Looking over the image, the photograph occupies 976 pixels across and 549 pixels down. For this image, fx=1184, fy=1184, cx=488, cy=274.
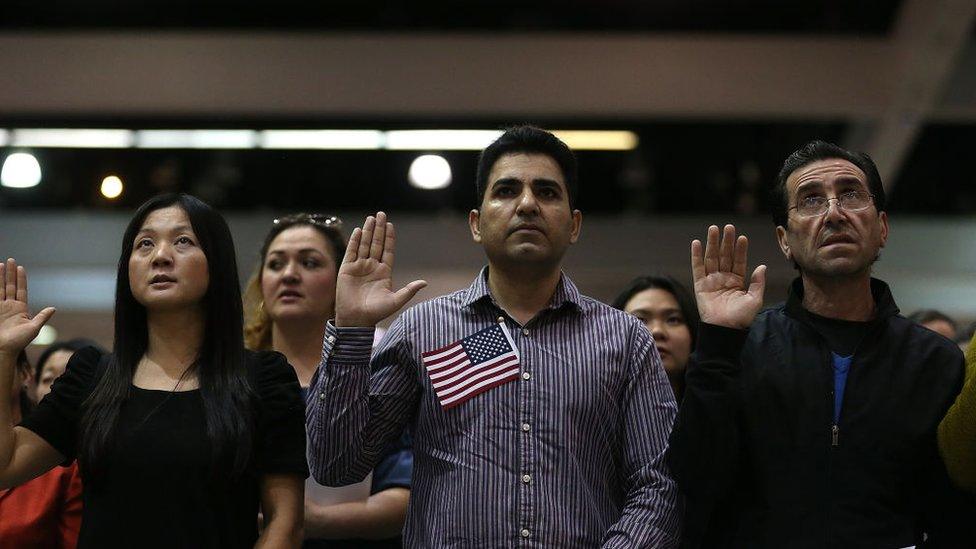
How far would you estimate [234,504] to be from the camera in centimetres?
281

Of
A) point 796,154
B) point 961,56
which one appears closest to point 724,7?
point 961,56

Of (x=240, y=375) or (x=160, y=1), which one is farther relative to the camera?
(x=160, y=1)

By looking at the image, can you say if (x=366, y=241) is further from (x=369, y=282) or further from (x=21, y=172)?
(x=21, y=172)

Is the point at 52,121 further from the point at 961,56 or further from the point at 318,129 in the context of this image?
the point at 961,56

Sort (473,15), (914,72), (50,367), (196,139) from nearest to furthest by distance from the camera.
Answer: (50,367)
(914,72)
(473,15)
(196,139)

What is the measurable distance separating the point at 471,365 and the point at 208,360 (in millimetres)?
682

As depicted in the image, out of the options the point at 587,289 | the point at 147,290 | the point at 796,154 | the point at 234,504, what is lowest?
the point at 587,289

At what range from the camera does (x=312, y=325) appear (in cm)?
378

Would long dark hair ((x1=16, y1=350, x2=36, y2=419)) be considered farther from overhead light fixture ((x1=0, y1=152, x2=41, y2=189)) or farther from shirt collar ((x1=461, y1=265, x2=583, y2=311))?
overhead light fixture ((x1=0, y1=152, x2=41, y2=189))

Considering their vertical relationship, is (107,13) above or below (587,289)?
above

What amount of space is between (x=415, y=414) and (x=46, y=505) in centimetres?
112

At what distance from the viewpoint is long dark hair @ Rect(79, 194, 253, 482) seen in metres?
2.76

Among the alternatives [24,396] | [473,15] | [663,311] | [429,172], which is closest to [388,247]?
[663,311]

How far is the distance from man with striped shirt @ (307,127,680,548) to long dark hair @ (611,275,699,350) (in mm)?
1195
